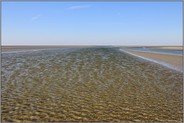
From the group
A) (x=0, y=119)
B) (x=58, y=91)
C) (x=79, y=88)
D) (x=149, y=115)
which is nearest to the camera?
(x=0, y=119)

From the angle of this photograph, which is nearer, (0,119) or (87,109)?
(0,119)

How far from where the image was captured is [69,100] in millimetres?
11523

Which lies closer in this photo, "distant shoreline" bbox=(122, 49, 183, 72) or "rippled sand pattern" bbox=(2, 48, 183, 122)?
"rippled sand pattern" bbox=(2, 48, 183, 122)

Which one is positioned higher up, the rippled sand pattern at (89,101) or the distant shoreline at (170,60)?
the distant shoreline at (170,60)

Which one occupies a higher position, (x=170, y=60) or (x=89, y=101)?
(x=170, y=60)

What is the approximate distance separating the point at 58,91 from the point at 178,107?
23.1ft

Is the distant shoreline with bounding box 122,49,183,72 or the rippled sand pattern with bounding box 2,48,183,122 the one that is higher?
the distant shoreline with bounding box 122,49,183,72

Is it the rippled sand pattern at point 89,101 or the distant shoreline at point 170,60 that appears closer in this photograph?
the rippled sand pattern at point 89,101

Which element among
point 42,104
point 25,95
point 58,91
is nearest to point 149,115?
point 42,104

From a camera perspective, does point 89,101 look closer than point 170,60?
Yes

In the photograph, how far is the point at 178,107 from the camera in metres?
10.9

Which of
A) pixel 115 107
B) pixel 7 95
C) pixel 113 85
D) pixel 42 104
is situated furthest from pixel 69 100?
pixel 113 85

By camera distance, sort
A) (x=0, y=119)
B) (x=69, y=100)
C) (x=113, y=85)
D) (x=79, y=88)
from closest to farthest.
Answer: (x=0, y=119) < (x=69, y=100) < (x=79, y=88) < (x=113, y=85)

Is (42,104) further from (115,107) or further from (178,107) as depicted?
(178,107)
